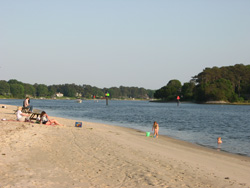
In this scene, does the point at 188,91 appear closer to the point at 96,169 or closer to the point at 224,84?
the point at 224,84

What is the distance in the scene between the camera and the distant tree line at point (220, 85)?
531ft

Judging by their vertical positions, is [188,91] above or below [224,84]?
below

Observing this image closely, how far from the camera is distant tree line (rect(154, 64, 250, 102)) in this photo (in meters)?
162

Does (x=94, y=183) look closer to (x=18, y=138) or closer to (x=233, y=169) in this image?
(x=233, y=169)

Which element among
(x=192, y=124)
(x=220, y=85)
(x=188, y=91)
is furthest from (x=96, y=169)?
(x=188, y=91)

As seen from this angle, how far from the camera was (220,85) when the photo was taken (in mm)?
161125

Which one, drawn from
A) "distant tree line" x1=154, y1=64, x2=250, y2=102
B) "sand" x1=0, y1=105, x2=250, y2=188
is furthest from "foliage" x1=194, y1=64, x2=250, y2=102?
"sand" x1=0, y1=105, x2=250, y2=188

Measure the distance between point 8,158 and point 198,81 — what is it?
188 m

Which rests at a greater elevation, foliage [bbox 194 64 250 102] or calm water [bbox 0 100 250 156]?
foliage [bbox 194 64 250 102]

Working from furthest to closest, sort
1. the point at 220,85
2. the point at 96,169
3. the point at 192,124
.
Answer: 1. the point at 220,85
2. the point at 192,124
3. the point at 96,169

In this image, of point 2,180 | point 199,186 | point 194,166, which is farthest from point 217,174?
point 2,180

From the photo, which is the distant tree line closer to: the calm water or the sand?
the calm water

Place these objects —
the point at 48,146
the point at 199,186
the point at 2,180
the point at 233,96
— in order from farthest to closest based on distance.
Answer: the point at 233,96, the point at 48,146, the point at 199,186, the point at 2,180

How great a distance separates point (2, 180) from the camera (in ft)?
24.4
